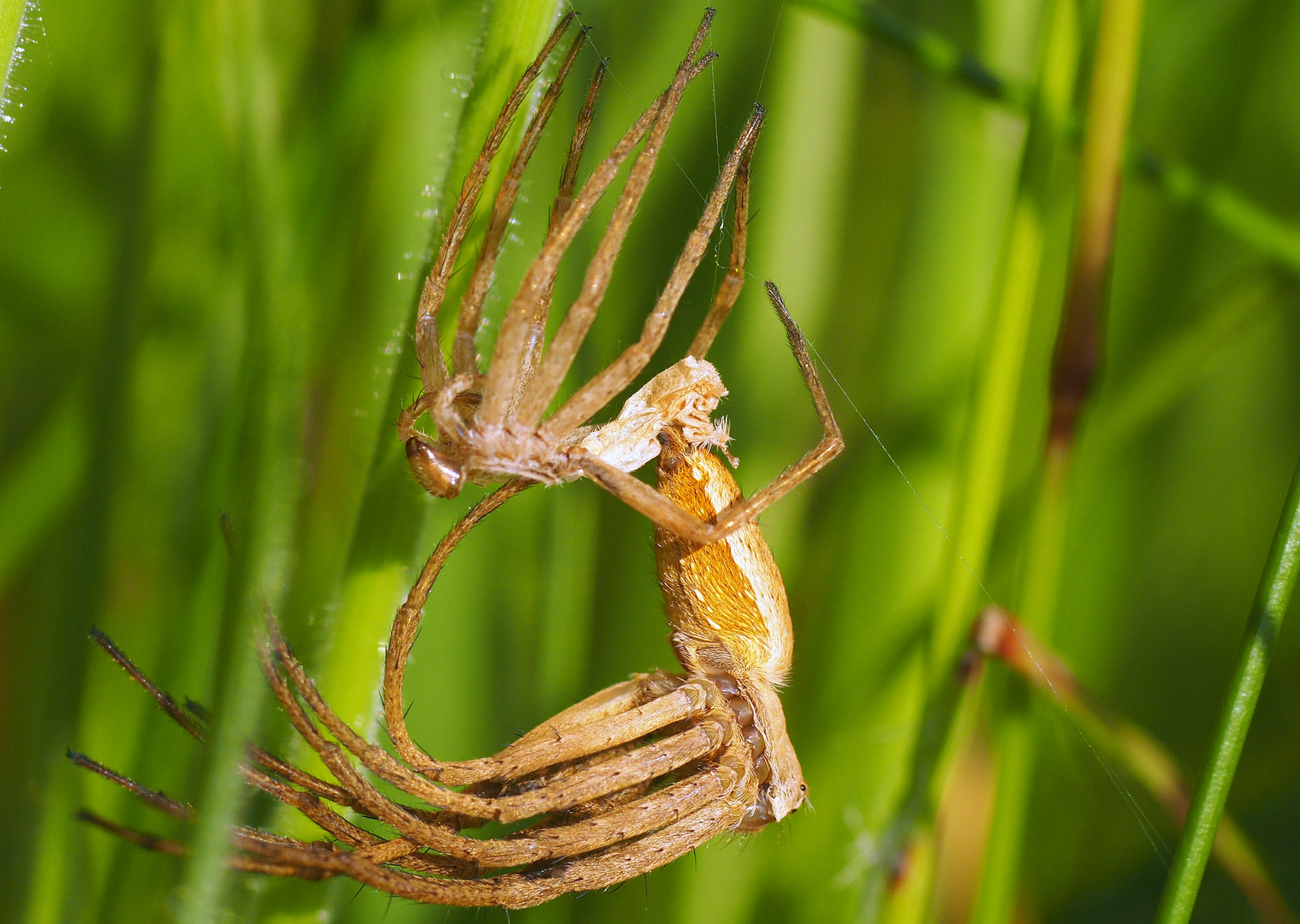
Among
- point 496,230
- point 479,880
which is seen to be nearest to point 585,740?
point 479,880

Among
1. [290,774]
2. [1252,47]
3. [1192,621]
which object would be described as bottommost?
[1192,621]

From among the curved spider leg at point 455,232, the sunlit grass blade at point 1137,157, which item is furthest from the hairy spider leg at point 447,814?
the sunlit grass blade at point 1137,157

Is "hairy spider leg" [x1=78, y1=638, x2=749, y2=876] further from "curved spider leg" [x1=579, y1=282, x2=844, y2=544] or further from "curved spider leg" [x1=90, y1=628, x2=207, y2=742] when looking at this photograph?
"curved spider leg" [x1=579, y1=282, x2=844, y2=544]

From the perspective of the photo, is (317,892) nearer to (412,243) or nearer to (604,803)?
(604,803)

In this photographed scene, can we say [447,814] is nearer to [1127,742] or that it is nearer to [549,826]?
[549,826]

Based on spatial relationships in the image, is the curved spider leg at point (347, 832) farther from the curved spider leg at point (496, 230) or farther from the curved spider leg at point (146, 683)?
the curved spider leg at point (496, 230)

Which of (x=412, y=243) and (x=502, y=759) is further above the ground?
(x=412, y=243)

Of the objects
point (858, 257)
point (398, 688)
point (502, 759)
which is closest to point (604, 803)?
point (502, 759)
